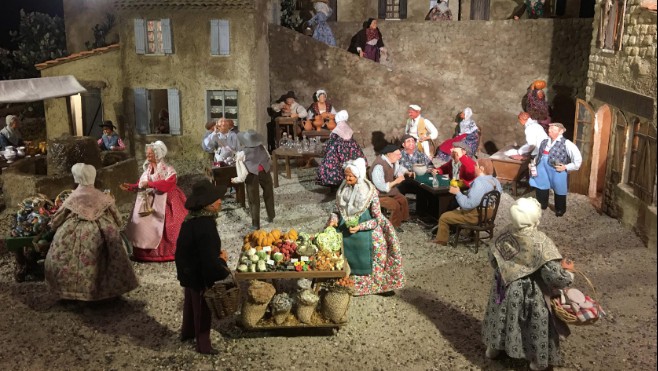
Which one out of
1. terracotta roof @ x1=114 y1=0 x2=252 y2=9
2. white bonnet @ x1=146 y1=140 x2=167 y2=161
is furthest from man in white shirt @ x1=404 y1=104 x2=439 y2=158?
white bonnet @ x1=146 y1=140 x2=167 y2=161

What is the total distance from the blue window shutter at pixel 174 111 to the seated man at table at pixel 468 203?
8008 mm

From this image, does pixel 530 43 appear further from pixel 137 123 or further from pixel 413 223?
pixel 137 123

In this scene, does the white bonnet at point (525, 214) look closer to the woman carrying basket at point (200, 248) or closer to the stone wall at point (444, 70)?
the woman carrying basket at point (200, 248)

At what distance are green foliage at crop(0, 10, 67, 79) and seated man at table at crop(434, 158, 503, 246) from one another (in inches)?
608

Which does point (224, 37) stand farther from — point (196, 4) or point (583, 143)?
point (583, 143)

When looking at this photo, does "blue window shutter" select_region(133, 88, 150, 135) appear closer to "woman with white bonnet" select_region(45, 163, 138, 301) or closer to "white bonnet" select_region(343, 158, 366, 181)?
"woman with white bonnet" select_region(45, 163, 138, 301)

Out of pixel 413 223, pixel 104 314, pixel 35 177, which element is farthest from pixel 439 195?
pixel 35 177

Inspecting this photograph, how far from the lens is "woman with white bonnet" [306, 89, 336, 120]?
15.5m

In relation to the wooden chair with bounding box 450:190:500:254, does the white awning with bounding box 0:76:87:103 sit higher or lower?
higher

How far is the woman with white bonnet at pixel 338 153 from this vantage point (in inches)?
466

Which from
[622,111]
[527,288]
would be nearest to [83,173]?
[527,288]

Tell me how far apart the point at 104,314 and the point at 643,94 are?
26.7 ft

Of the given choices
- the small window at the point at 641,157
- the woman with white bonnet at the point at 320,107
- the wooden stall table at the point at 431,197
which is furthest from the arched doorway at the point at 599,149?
the woman with white bonnet at the point at 320,107

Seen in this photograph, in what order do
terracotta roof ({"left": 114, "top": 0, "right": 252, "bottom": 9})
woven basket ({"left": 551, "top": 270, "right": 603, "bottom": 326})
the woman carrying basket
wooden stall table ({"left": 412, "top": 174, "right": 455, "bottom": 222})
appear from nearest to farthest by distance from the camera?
woven basket ({"left": 551, "top": 270, "right": 603, "bottom": 326}) → the woman carrying basket → wooden stall table ({"left": 412, "top": 174, "right": 455, "bottom": 222}) → terracotta roof ({"left": 114, "top": 0, "right": 252, "bottom": 9})
